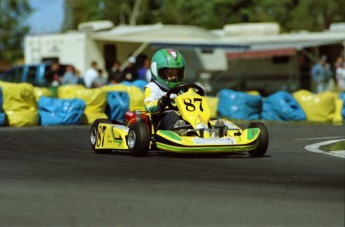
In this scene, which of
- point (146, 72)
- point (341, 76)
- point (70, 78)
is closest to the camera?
point (70, 78)

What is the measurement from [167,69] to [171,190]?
4.42m

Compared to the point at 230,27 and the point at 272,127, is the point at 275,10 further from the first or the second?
the point at 272,127

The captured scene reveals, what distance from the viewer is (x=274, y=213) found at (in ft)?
25.2

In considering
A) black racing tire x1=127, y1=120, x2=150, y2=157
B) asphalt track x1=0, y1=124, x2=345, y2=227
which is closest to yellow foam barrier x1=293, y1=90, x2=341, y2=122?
asphalt track x1=0, y1=124, x2=345, y2=227

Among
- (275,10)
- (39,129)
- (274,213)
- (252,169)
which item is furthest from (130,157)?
(275,10)

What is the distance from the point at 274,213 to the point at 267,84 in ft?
107

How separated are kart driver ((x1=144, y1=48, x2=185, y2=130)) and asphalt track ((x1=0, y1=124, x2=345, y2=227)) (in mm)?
607

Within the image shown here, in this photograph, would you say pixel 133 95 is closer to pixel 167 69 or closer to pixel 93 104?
pixel 93 104

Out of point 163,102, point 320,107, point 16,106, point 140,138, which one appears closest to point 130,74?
point 320,107

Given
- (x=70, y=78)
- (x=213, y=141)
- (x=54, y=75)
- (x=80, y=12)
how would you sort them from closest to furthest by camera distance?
(x=213, y=141) < (x=70, y=78) < (x=54, y=75) < (x=80, y=12)

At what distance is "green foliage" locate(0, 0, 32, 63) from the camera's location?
76312 millimetres

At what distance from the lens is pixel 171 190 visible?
880 centimetres

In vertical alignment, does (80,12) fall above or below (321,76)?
above

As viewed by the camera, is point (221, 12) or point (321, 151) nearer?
point (321, 151)
